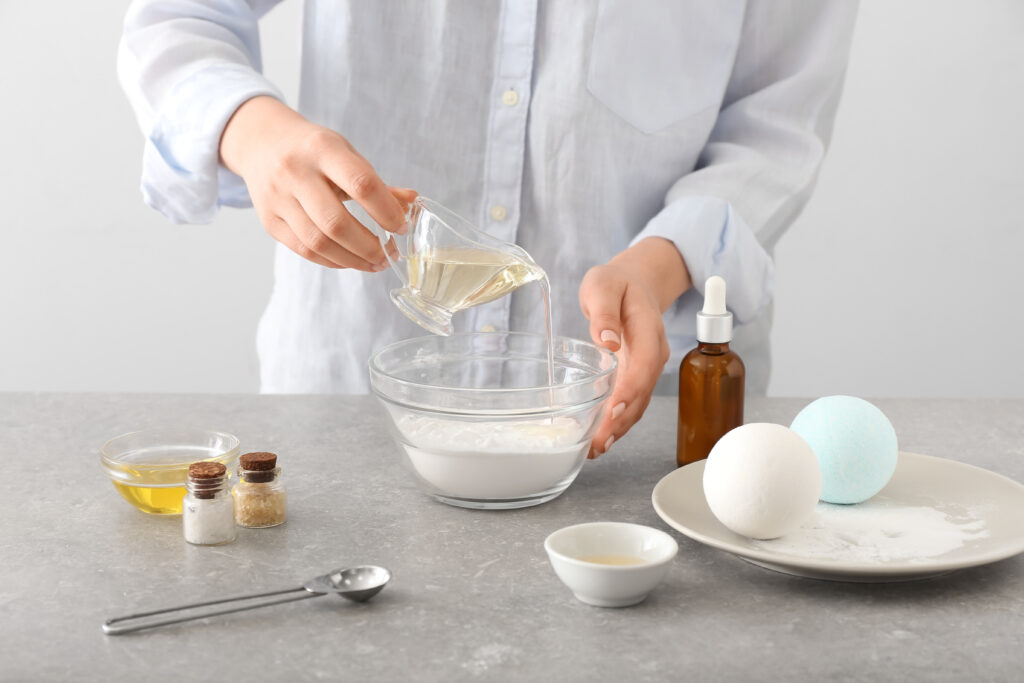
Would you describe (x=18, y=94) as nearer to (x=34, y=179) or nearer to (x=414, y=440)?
(x=34, y=179)

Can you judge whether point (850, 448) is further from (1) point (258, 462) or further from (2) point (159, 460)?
(2) point (159, 460)

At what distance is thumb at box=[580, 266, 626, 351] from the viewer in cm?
126

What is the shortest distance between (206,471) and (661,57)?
3.26 feet

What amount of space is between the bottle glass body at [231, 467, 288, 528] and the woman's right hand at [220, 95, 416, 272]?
262 millimetres

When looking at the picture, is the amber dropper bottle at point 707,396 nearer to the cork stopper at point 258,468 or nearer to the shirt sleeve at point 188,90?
the cork stopper at point 258,468

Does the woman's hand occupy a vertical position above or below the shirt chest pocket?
below

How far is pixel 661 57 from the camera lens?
165 cm

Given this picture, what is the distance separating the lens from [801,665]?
32.4 inches

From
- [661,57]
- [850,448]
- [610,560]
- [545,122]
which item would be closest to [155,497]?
[610,560]

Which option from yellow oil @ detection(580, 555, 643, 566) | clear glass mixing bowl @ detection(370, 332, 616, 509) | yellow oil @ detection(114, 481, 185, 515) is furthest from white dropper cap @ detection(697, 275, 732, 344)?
yellow oil @ detection(114, 481, 185, 515)

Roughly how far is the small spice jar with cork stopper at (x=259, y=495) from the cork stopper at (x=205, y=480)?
50mm

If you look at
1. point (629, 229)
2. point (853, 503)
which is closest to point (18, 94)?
point (629, 229)

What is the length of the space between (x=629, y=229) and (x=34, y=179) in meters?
2.03

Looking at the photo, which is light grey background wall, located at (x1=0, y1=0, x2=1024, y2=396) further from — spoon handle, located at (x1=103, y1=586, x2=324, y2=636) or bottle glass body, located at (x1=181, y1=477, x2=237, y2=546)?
spoon handle, located at (x1=103, y1=586, x2=324, y2=636)
